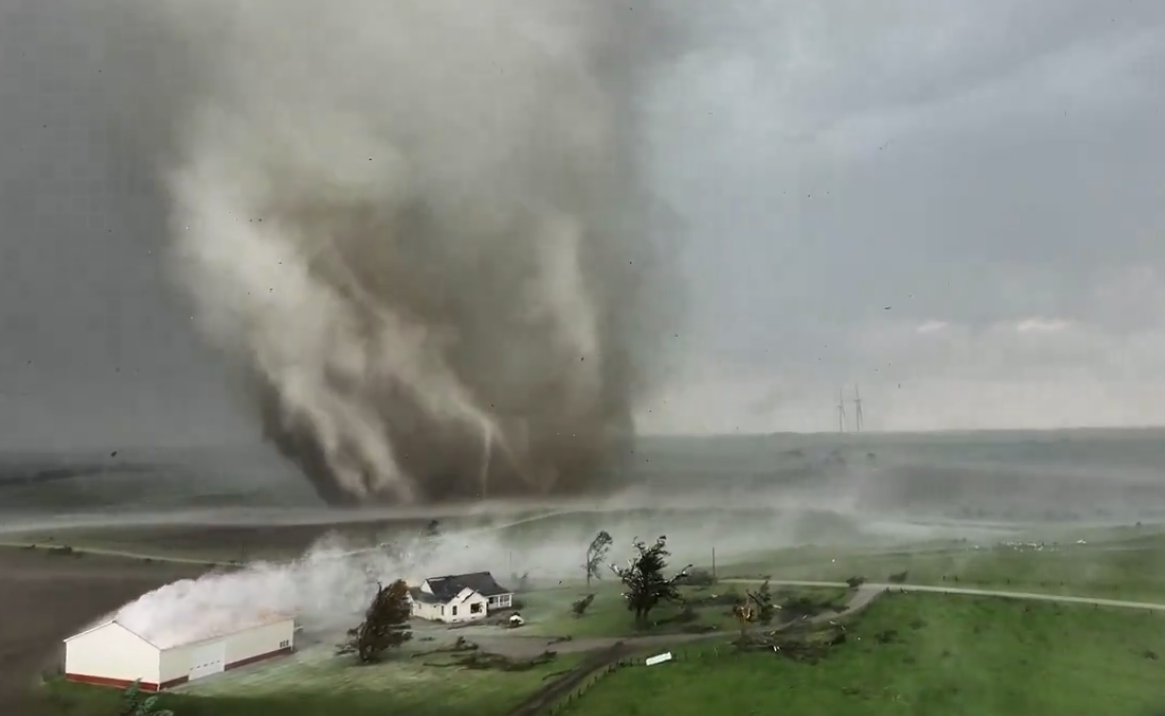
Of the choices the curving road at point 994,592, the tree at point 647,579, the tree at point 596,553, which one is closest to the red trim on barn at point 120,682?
the tree at point 596,553

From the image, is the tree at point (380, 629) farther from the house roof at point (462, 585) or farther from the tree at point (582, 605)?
the tree at point (582, 605)

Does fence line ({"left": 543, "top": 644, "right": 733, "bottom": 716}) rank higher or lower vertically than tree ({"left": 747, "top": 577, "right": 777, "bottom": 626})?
lower

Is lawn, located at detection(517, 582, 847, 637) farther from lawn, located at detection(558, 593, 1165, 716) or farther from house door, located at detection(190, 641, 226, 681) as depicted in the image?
house door, located at detection(190, 641, 226, 681)

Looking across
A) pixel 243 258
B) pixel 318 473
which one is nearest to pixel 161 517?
pixel 318 473

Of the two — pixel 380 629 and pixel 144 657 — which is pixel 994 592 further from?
pixel 144 657

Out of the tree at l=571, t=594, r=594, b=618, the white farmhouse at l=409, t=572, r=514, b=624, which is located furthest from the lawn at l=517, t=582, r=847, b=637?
the white farmhouse at l=409, t=572, r=514, b=624
